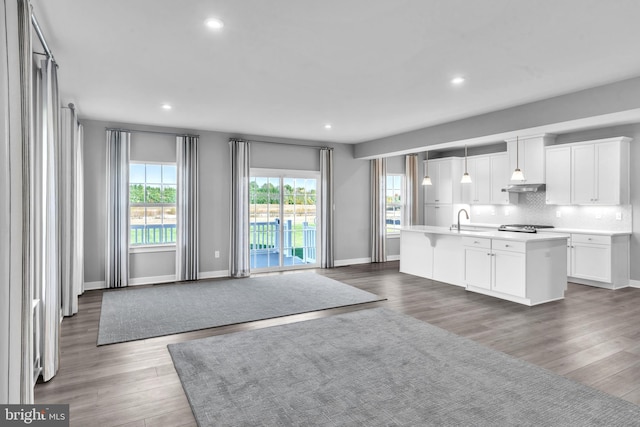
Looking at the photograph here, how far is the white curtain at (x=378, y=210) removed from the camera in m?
8.63

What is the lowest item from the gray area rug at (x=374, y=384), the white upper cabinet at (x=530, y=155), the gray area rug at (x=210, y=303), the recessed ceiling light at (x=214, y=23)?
the gray area rug at (x=374, y=384)

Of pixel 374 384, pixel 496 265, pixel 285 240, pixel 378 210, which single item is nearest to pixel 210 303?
pixel 285 240

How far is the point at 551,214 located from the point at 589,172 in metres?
1.07

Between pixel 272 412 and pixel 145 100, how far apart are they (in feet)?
13.6

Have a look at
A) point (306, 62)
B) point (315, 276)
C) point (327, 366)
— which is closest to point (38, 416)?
point (327, 366)

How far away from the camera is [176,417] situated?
238 cm

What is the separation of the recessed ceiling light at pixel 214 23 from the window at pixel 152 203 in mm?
4222

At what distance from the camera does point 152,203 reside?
6.45 m

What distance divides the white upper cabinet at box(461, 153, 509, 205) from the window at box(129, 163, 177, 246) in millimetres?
6228

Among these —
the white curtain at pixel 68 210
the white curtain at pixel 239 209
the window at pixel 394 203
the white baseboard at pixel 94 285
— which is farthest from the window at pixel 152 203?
the window at pixel 394 203

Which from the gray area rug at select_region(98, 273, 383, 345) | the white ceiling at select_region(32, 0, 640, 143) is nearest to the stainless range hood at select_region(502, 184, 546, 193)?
the white ceiling at select_region(32, 0, 640, 143)

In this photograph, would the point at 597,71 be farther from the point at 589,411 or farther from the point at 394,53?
the point at 589,411

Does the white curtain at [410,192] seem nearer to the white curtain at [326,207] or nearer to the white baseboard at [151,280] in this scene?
the white curtain at [326,207]

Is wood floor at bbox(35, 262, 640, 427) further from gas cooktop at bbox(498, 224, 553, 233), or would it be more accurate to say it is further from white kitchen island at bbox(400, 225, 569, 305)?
gas cooktop at bbox(498, 224, 553, 233)
